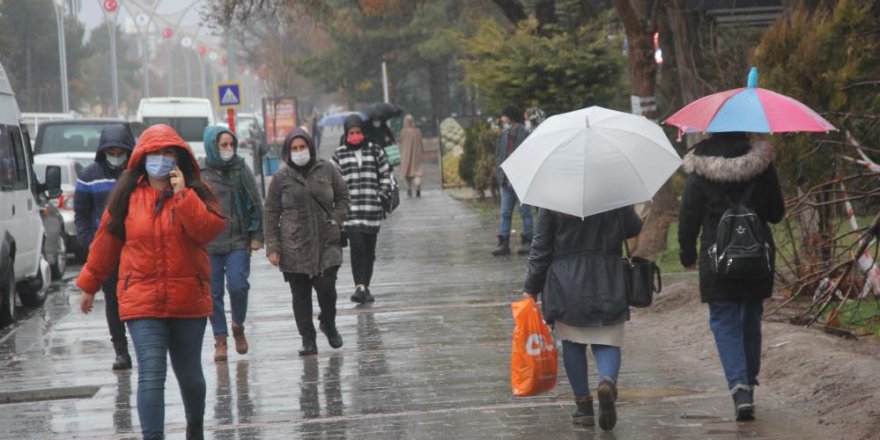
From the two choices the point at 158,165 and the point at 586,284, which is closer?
the point at 158,165

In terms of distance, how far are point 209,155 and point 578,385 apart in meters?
4.01

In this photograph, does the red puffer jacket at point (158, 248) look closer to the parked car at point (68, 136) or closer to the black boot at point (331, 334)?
the black boot at point (331, 334)

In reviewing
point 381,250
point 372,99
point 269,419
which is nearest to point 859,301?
point 269,419

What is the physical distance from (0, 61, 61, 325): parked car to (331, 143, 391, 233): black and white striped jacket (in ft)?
10.6

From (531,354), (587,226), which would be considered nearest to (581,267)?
(587,226)

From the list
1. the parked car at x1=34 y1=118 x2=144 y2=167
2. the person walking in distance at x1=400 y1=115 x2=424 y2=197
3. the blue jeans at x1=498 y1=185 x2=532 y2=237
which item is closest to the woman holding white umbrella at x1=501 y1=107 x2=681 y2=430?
the blue jeans at x1=498 y1=185 x2=532 y2=237

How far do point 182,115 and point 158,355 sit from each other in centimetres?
2617

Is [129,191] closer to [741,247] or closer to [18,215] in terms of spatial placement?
[741,247]

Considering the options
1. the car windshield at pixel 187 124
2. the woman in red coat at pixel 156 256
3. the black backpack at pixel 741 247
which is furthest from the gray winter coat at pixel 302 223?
the car windshield at pixel 187 124

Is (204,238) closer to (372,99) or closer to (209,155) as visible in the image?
(209,155)

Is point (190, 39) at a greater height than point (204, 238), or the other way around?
point (190, 39)

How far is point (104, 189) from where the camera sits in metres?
10.4

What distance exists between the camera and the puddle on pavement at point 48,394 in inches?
384

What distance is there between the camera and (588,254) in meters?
7.43
